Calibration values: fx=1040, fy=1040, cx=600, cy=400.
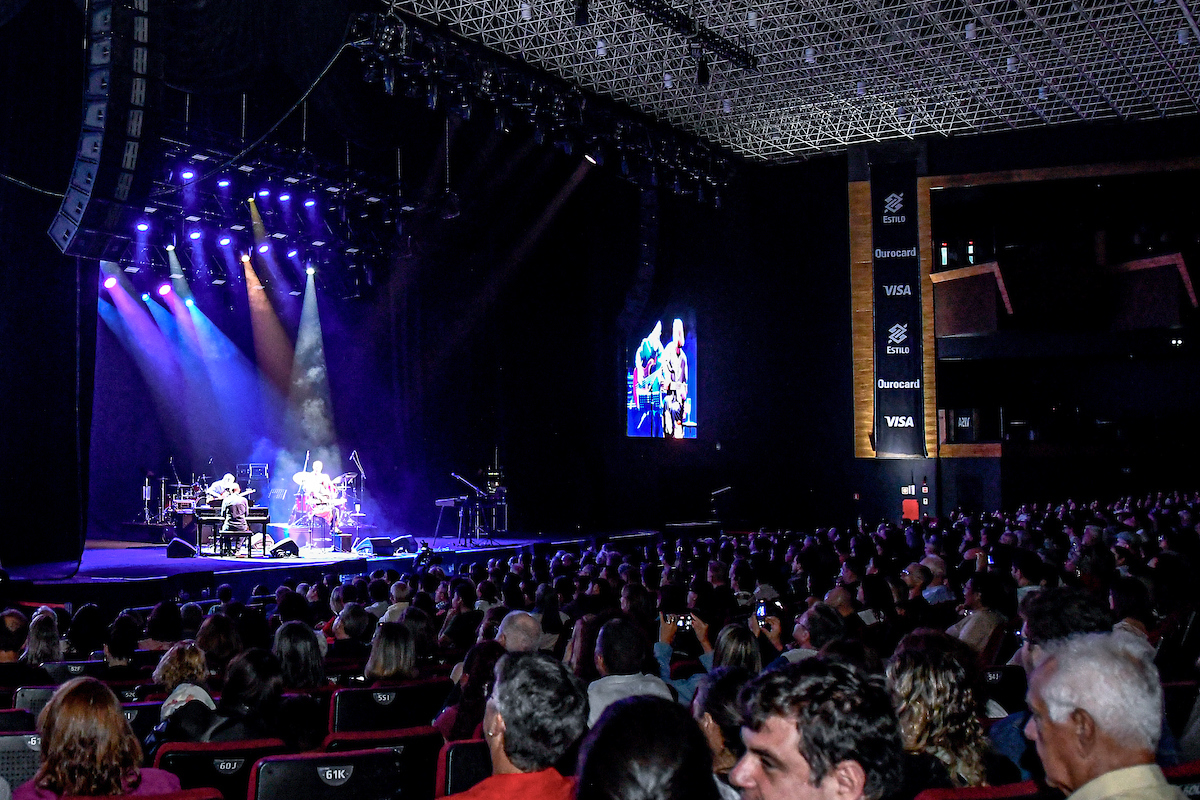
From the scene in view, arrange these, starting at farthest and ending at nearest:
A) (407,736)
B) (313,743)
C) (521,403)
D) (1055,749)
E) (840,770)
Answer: (521,403) < (313,743) < (407,736) < (1055,749) < (840,770)

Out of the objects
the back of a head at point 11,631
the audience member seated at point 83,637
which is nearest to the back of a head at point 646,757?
the back of a head at point 11,631

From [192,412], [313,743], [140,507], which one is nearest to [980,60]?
[192,412]

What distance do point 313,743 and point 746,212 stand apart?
21451 mm

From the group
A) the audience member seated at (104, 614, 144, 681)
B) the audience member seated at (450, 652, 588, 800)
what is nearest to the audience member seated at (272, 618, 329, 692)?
the audience member seated at (104, 614, 144, 681)

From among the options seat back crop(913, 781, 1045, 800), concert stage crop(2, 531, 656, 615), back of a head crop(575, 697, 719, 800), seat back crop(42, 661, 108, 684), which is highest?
back of a head crop(575, 697, 719, 800)

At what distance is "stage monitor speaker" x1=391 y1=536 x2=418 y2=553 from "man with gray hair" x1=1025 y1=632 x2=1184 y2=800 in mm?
14032

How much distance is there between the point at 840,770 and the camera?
5.52 feet

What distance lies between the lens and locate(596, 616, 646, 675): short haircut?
393 centimetres

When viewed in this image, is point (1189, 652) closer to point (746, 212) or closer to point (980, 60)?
point (980, 60)

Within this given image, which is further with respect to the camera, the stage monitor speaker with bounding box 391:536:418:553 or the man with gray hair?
the stage monitor speaker with bounding box 391:536:418:553

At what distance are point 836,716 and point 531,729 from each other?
2.71ft

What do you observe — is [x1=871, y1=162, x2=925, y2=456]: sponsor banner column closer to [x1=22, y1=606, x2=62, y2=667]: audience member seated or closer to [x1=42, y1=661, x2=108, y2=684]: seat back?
[x1=22, y1=606, x2=62, y2=667]: audience member seated

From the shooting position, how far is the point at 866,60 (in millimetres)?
19000

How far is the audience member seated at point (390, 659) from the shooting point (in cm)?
460
